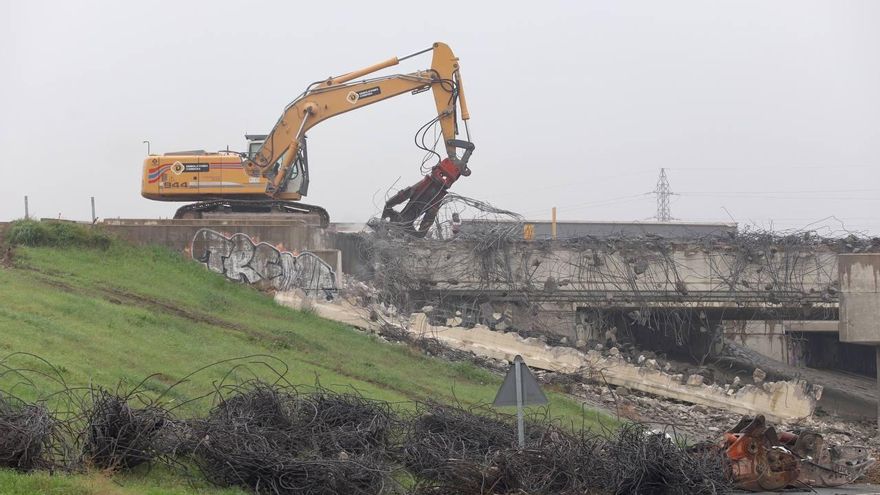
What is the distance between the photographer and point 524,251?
78.3ft

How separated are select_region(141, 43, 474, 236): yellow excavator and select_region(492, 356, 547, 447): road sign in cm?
1566

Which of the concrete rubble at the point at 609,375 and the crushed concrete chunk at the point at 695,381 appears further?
the crushed concrete chunk at the point at 695,381

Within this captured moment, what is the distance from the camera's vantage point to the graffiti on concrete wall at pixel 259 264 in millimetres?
22469

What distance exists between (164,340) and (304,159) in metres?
12.0

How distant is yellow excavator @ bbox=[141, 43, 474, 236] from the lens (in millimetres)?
25828

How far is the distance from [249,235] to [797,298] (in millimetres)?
12741

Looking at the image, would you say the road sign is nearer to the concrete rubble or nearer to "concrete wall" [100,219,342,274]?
the concrete rubble

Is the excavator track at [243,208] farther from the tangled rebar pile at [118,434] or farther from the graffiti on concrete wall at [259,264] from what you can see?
the tangled rebar pile at [118,434]

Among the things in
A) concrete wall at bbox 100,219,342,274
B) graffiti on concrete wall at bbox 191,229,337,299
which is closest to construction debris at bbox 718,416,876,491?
graffiti on concrete wall at bbox 191,229,337,299

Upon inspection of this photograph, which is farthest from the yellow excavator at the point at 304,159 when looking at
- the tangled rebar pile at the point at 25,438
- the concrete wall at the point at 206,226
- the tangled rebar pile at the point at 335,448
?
the tangled rebar pile at the point at 25,438

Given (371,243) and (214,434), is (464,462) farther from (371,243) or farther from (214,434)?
(371,243)

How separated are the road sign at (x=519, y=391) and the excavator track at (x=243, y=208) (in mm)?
16806

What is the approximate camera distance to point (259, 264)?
73.8ft

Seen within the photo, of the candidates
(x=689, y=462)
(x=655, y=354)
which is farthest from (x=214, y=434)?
(x=655, y=354)
